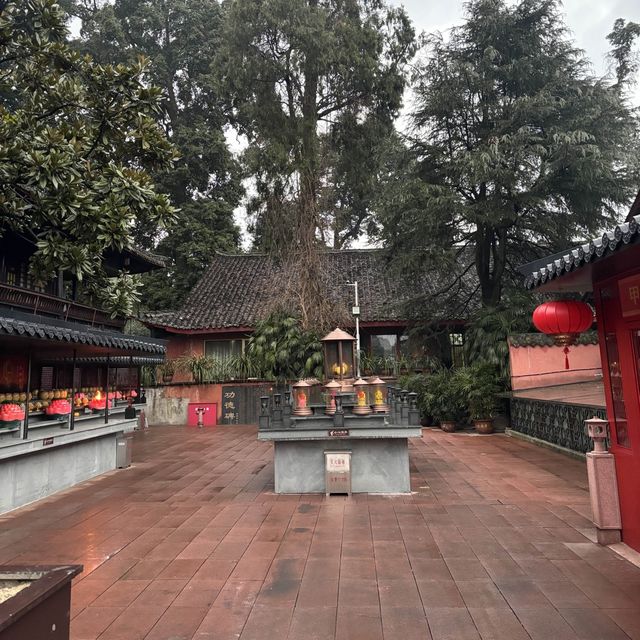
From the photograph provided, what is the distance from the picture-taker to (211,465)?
8.99 meters

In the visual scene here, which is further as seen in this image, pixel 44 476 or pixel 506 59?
pixel 506 59

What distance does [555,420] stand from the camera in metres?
9.56

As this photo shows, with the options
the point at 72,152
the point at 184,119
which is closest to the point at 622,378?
the point at 72,152

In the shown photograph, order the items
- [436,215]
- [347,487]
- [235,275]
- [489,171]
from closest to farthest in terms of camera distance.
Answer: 1. [347,487]
2. [489,171]
3. [436,215]
4. [235,275]

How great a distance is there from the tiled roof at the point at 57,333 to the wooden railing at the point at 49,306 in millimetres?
633

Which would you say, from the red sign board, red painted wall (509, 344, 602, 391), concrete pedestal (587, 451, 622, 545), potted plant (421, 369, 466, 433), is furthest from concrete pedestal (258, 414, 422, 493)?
red painted wall (509, 344, 602, 391)

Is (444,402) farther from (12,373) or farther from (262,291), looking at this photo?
(12,373)

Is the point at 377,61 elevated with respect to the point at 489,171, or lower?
elevated

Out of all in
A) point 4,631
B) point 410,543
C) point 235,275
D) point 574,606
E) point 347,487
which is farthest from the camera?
point 235,275

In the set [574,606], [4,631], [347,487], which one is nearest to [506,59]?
[347,487]

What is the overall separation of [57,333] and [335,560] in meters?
4.58

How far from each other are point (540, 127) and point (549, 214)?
7.71 feet

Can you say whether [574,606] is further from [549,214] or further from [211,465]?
[549,214]

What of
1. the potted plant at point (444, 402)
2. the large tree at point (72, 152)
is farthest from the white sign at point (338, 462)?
the potted plant at point (444, 402)
